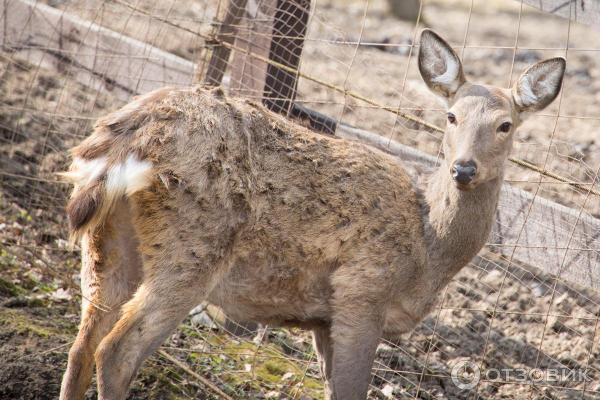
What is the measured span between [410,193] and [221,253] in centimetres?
130

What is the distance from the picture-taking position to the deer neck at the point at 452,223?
17.6 feet

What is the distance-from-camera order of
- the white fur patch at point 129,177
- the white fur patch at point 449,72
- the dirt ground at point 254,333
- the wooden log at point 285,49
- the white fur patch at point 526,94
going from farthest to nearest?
the wooden log at point 285,49 < the dirt ground at point 254,333 < the white fur patch at point 449,72 < the white fur patch at point 526,94 < the white fur patch at point 129,177

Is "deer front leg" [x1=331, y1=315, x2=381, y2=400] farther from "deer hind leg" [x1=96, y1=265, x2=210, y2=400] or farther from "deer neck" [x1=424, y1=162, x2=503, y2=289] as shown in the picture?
"deer hind leg" [x1=96, y1=265, x2=210, y2=400]

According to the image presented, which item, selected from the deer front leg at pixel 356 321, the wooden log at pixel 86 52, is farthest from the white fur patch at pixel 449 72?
the wooden log at pixel 86 52

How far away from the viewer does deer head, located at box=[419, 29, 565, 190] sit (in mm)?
5154

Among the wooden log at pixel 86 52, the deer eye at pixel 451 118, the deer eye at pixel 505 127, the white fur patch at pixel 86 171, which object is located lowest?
the white fur patch at pixel 86 171

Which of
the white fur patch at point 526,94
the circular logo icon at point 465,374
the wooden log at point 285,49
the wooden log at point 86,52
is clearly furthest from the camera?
the wooden log at point 86,52

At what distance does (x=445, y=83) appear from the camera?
5.60 m

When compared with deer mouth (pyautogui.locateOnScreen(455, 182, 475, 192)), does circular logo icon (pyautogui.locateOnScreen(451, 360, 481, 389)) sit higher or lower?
lower

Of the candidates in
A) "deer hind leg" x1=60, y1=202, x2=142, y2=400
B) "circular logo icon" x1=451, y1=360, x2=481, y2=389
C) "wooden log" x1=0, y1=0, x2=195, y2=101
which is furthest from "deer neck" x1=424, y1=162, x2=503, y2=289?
"wooden log" x1=0, y1=0, x2=195, y2=101

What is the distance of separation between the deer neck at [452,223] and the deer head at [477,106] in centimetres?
14

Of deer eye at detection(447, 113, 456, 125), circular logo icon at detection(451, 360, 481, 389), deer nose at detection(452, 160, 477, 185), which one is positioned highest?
deer eye at detection(447, 113, 456, 125)

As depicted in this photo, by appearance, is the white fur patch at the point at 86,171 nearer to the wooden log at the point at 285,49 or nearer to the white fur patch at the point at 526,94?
the wooden log at the point at 285,49

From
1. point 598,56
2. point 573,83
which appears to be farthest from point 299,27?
point 598,56
